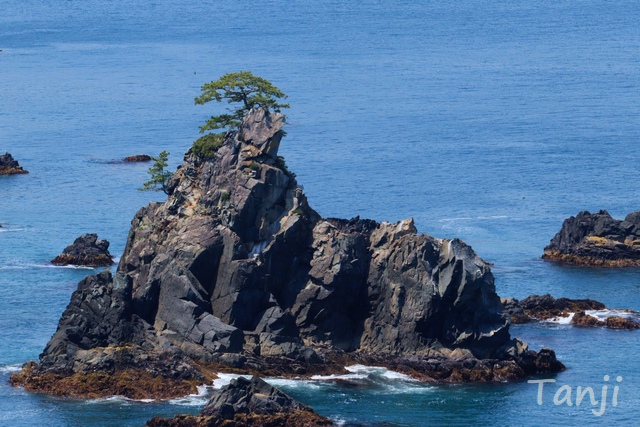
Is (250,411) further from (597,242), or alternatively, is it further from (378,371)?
(597,242)

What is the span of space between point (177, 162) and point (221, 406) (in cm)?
10388

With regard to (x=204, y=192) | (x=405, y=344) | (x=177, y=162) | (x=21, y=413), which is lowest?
(x=21, y=413)

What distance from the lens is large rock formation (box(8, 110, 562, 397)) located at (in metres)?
108

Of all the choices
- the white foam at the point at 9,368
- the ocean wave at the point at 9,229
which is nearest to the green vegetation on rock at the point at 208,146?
the white foam at the point at 9,368

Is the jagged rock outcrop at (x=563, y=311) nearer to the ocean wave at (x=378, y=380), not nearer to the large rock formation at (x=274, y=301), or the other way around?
the large rock formation at (x=274, y=301)

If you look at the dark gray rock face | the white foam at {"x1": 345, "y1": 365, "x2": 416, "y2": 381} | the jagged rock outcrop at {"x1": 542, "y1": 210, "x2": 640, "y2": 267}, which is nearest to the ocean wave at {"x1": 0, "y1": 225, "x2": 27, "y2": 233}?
the jagged rock outcrop at {"x1": 542, "y1": 210, "x2": 640, "y2": 267}

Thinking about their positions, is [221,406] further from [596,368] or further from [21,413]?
[596,368]

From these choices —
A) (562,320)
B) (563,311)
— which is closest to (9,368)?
(562,320)

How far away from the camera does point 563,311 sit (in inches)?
5167

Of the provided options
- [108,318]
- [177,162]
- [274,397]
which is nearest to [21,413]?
[108,318]

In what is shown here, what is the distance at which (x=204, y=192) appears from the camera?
389ft

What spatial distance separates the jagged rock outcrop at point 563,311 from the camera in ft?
418

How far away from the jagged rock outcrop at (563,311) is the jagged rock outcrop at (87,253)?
144 ft

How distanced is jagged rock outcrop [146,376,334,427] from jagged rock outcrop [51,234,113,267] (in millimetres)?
52981
